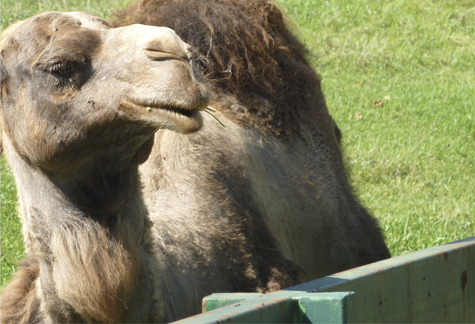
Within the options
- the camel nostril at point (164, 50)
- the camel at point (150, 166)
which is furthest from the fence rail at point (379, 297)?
the camel nostril at point (164, 50)

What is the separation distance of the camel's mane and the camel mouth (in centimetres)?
142

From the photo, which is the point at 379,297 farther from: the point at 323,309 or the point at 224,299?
the point at 224,299

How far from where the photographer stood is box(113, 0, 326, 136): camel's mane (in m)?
4.05

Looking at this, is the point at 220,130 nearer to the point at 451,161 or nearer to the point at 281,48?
the point at 281,48

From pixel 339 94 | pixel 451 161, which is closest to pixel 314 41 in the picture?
pixel 339 94

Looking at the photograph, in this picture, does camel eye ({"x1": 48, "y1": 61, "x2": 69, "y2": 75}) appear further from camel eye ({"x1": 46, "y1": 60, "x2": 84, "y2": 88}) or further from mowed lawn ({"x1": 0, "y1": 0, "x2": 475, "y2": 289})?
mowed lawn ({"x1": 0, "y1": 0, "x2": 475, "y2": 289})

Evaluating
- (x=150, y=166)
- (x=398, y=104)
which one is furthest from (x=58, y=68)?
(x=398, y=104)

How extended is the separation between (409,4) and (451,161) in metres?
6.84

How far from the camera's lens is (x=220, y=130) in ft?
12.3

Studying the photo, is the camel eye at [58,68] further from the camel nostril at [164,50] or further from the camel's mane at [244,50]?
the camel's mane at [244,50]

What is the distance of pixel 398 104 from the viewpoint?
9492 mm

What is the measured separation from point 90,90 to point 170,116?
38 centimetres

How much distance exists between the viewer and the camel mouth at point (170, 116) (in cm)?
235

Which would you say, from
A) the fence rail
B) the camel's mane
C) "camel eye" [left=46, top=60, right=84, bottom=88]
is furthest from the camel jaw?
the camel's mane
